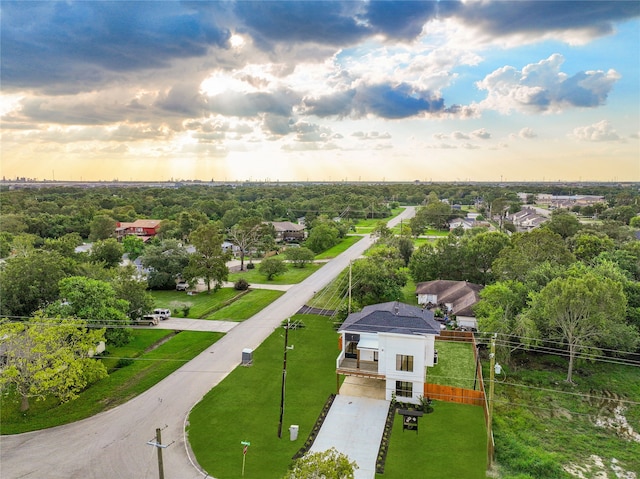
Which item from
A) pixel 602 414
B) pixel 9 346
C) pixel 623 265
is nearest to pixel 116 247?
pixel 9 346

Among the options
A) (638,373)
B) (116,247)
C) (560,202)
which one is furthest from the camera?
(560,202)

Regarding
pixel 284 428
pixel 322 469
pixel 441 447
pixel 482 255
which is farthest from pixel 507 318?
pixel 322 469

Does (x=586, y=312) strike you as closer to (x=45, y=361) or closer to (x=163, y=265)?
(x=45, y=361)

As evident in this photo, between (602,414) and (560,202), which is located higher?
(560,202)

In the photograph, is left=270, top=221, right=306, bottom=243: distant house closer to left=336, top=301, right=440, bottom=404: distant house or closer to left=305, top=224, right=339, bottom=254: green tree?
left=305, top=224, right=339, bottom=254: green tree

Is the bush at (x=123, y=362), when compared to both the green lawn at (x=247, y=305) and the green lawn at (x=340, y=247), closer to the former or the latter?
the green lawn at (x=247, y=305)

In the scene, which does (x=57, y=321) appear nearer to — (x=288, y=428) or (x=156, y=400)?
(x=156, y=400)
